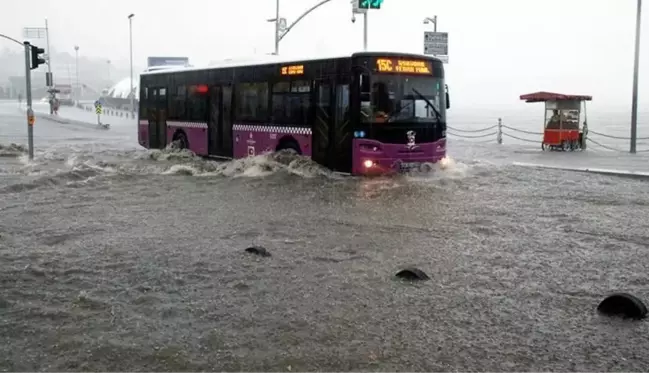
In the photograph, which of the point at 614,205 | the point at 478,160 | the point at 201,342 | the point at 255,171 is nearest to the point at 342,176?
the point at 255,171

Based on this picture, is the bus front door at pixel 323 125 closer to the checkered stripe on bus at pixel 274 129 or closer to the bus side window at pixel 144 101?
the checkered stripe on bus at pixel 274 129

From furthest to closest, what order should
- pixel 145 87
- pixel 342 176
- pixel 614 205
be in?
pixel 145 87
pixel 342 176
pixel 614 205

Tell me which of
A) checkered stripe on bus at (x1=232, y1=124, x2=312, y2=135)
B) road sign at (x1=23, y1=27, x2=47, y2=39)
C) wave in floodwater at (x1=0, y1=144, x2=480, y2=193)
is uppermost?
road sign at (x1=23, y1=27, x2=47, y2=39)

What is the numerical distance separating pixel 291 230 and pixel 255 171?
753 cm

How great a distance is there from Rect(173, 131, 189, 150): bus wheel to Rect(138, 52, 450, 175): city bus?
2.75m

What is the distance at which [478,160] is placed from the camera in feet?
72.2

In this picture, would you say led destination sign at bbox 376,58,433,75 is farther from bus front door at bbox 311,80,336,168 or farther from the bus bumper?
the bus bumper

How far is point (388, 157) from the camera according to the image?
15.8 metres

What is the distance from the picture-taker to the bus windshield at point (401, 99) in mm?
15523

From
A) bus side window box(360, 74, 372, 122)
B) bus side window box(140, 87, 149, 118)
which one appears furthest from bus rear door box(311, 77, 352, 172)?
bus side window box(140, 87, 149, 118)

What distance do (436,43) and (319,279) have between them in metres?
22.9

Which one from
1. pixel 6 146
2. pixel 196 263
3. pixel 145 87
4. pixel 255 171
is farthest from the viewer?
pixel 6 146

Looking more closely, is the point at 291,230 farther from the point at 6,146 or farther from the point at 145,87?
the point at 6,146

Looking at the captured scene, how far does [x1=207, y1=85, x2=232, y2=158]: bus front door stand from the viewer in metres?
20.0
